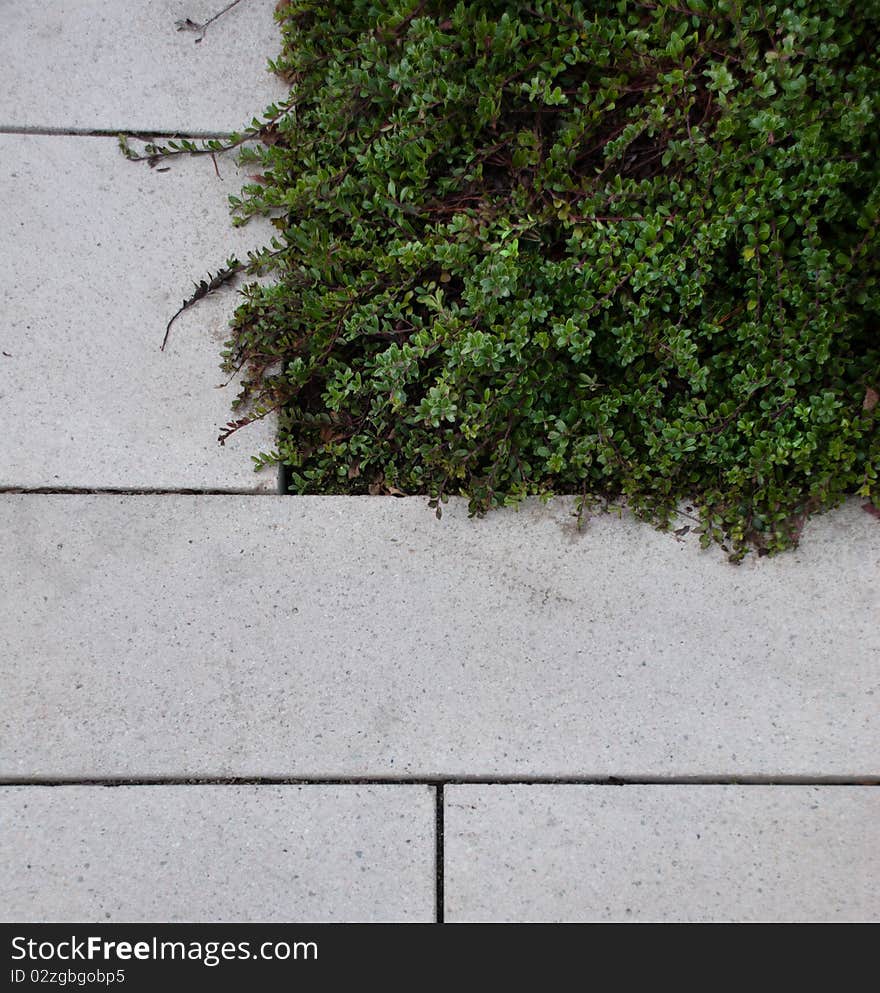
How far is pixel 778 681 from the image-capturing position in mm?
2211

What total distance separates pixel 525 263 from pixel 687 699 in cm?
125

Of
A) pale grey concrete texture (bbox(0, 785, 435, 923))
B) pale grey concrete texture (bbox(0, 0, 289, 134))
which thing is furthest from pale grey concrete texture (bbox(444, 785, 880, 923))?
pale grey concrete texture (bbox(0, 0, 289, 134))

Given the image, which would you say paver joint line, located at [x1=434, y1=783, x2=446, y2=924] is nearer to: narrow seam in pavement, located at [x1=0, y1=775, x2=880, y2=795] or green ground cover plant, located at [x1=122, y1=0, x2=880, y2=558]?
narrow seam in pavement, located at [x1=0, y1=775, x2=880, y2=795]

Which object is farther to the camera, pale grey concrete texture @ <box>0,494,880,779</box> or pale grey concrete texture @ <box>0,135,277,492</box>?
pale grey concrete texture @ <box>0,135,277,492</box>

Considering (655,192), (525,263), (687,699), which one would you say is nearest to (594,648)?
(687,699)

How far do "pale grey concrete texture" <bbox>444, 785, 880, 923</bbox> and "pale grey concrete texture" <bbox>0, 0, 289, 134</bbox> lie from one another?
7.42ft

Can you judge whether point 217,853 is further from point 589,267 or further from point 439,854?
point 589,267

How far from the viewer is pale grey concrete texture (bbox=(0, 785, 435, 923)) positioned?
2.09 metres

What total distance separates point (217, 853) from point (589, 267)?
5.96ft

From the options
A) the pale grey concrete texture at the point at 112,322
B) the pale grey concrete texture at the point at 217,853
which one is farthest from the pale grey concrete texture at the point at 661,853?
the pale grey concrete texture at the point at 112,322

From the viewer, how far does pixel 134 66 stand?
2684mm

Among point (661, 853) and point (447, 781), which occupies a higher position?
point (447, 781)

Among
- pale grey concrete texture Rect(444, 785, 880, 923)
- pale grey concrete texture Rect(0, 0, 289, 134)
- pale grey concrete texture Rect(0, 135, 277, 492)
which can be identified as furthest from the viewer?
pale grey concrete texture Rect(0, 0, 289, 134)

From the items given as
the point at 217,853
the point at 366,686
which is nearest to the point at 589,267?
the point at 366,686
